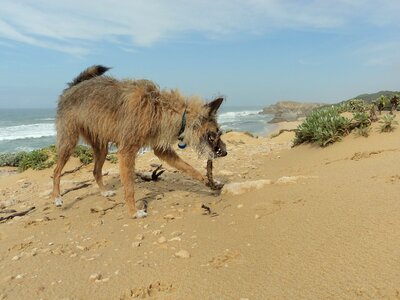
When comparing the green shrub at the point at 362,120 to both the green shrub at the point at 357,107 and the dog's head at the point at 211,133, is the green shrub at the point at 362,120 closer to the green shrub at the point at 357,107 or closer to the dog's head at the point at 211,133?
the green shrub at the point at 357,107

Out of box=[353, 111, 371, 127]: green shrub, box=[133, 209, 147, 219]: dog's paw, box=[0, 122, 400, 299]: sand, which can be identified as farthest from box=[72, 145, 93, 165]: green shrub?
box=[353, 111, 371, 127]: green shrub

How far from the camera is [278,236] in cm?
334

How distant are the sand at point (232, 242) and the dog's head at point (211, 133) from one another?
2.19ft

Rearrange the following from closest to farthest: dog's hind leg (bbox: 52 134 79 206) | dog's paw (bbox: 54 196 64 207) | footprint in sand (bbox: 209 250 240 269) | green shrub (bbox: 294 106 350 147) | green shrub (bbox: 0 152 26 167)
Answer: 1. footprint in sand (bbox: 209 250 240 269)
2. dog's paw (bbox: 54 196 64 207)
3. dog's hind leg (bbox: 52 134 79 206)
4. green shrub (bbox: 294 106 350 147)
5. green shrub (bbox: 0 152 26 167)

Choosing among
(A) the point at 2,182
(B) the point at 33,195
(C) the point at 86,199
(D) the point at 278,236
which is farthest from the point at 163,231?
(A) the point at 2,182

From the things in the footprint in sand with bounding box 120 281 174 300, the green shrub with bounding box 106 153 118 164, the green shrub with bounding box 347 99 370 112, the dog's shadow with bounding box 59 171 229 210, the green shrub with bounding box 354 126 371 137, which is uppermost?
the green shrub with bounding box 347 99 370 112

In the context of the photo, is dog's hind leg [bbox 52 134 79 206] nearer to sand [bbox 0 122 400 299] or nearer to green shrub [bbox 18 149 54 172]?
sand [bbox 0 122 400 299]

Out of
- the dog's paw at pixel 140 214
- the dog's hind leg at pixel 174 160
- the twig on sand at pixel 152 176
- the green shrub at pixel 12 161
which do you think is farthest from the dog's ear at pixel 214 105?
the green shrub at pixel 12 161

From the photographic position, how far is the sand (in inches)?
103

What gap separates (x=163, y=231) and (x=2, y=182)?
7469 millimetres

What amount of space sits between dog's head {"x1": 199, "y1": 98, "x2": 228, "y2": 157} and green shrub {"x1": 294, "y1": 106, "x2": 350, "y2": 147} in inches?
102

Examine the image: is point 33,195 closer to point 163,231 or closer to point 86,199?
point 86,199

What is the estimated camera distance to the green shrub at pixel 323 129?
7.09 metres

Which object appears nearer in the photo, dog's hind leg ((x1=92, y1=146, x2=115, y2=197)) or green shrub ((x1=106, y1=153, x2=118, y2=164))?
dog's hind leg ((x1=92, y1=146, x2=115, y2=197))
